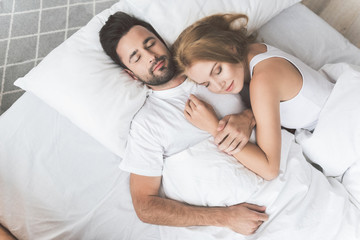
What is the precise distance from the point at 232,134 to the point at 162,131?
1.00 feet

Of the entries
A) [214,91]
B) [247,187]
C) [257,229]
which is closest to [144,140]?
Answer: [214,91]

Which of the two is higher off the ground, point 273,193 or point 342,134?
point 342,134

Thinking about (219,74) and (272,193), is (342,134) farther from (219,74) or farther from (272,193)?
(219,74)

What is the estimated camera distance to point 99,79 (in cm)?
124

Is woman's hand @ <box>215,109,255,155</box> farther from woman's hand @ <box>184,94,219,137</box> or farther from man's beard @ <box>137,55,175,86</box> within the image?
man's beard @ <box>137,55,175,86</box>

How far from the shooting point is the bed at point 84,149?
119 cm

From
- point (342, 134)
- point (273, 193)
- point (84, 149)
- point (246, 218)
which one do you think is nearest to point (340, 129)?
point (342, 134)

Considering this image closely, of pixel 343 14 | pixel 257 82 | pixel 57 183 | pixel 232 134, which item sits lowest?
pixel 57 183

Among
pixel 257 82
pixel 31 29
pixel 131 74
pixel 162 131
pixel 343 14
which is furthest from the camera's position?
pixel 31 29

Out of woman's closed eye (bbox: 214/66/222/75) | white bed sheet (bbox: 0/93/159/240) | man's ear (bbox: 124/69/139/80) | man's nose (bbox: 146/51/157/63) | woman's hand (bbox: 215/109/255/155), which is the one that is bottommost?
white bed sheet (bbox: 0/93/159/240)

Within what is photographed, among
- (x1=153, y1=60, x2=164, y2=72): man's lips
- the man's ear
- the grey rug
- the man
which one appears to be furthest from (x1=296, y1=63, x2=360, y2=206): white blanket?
the grey rug

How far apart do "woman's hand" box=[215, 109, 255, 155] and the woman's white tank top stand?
20 centimetres

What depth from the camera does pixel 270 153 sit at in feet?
3.59

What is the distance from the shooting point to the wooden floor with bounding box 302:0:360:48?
168 cm
